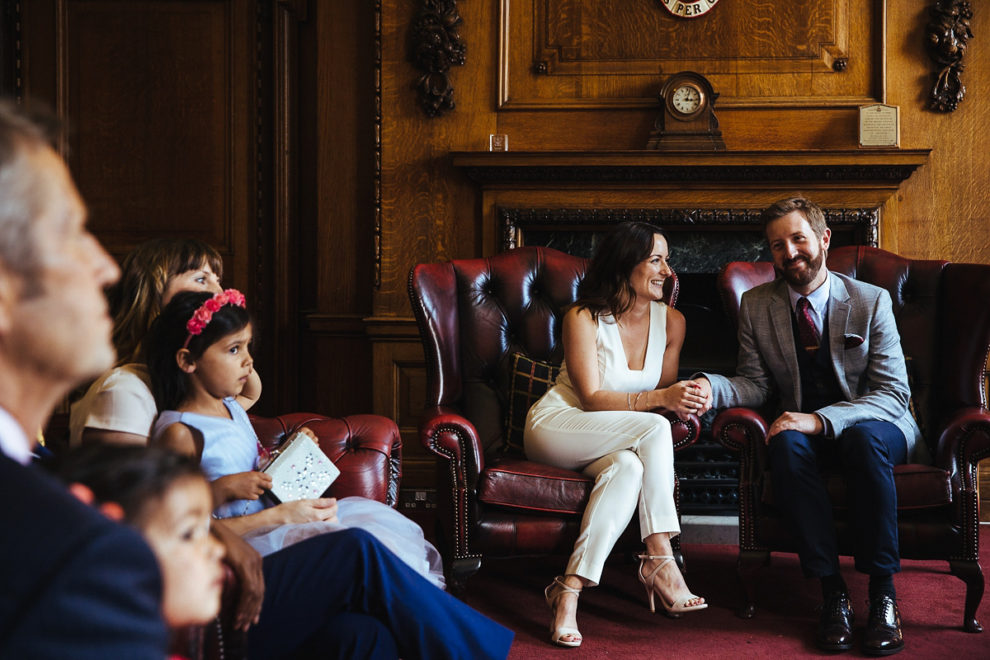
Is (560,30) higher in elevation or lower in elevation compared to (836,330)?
higher

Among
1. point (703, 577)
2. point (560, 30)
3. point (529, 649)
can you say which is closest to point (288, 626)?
point (529, 649)

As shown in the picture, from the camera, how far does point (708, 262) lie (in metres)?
3.96

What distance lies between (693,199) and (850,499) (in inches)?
67.8

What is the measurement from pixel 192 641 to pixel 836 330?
2212 mm

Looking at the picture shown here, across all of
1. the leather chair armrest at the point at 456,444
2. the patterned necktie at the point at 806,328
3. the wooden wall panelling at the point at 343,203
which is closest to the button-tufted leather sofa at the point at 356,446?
the leather chair armrest at the point at 456,444

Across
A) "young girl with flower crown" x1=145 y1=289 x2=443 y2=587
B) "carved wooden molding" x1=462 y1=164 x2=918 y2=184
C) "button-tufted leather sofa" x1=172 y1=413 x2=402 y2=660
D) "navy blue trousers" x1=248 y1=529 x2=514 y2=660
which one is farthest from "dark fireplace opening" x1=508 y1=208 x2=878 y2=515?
"navy blue trousers" x1=248 y1=529 x2=514 y2=660

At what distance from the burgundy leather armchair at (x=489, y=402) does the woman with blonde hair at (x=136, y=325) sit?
734mm

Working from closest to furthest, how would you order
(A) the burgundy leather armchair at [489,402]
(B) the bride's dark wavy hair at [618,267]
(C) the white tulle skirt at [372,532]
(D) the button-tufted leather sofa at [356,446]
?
(C) the white tulle skirt at [372,532]
(D) the button-tufted leather sofa at [356,446]
(A) the burgundy leather armchair at [489,402]
(B) the bride's dark wavy hair at [618,267]

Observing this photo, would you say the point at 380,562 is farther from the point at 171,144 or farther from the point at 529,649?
the point at 171,144

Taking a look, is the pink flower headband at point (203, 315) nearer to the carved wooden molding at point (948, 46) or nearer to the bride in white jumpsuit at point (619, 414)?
the bride in white jumpsuit at point (619, 414)

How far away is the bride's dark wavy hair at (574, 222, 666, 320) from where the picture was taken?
2.92 metres

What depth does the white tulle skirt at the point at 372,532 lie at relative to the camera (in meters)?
1.78

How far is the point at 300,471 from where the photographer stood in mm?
1954

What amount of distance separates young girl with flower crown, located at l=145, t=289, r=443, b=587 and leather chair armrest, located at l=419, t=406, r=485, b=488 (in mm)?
626
